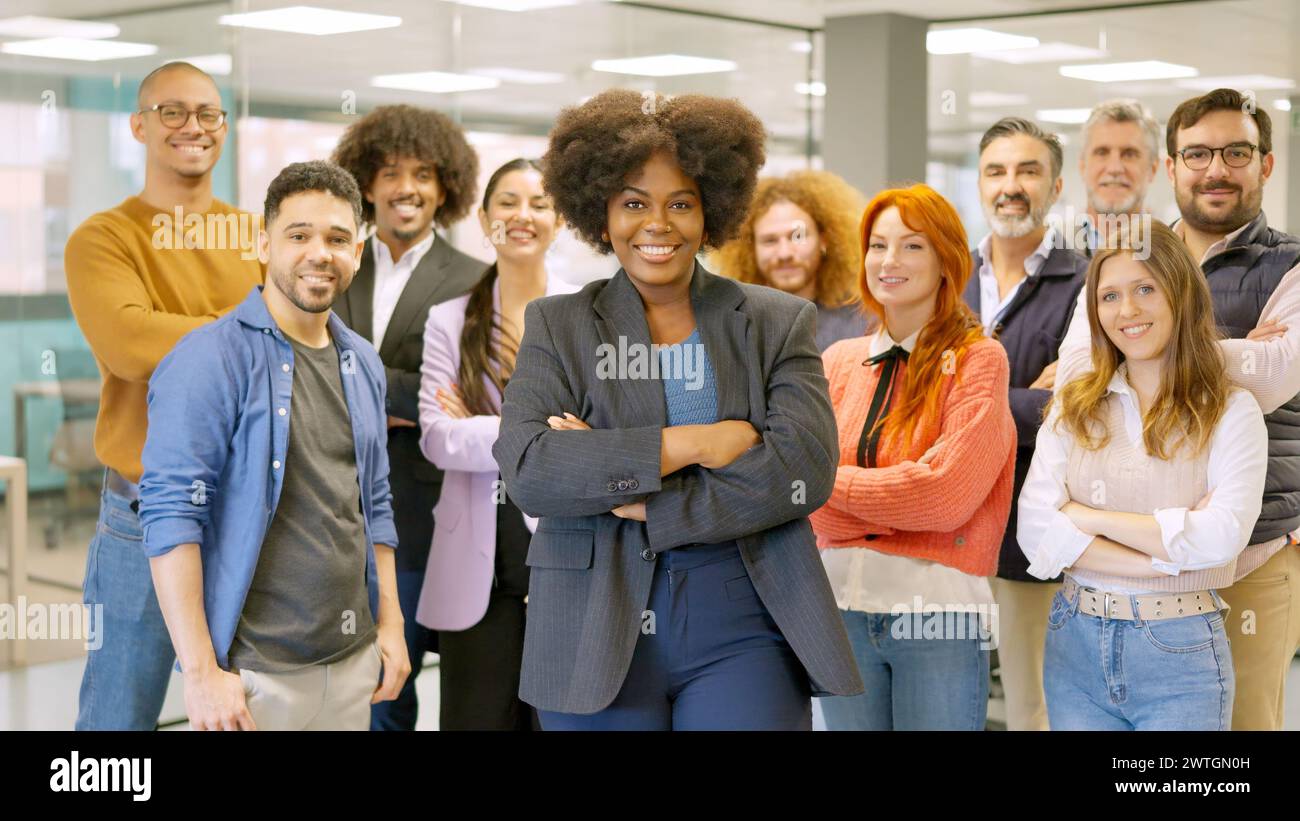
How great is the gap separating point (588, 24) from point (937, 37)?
1.90 meters

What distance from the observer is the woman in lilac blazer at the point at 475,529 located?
342 cm

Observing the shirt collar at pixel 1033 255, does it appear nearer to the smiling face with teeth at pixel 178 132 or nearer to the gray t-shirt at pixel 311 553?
the gray t-shirt at pixel 311 553

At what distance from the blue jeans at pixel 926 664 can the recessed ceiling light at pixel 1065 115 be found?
373 cm

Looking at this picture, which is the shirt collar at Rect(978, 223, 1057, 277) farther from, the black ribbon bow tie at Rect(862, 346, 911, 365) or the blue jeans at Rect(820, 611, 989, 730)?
the blue jeans at Rect(820, 611, 989, 730)

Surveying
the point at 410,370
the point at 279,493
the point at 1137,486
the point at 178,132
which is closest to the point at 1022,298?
the point at 1137,486

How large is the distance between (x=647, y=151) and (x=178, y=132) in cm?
149

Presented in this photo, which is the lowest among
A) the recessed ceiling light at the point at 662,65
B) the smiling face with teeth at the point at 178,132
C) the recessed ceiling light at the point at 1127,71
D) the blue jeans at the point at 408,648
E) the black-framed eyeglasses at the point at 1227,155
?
the blue jeans at the point at 408,648

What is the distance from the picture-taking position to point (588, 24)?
239 inches

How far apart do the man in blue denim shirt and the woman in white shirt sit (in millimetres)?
1516

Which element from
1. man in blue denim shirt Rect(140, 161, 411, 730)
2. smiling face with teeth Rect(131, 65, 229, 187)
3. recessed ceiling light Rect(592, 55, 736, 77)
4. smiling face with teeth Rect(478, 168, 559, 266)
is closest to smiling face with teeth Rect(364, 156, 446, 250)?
smiling face with teeth Rect(478, 168, 559, 266)

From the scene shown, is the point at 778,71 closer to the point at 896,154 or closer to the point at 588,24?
the point at 896,154

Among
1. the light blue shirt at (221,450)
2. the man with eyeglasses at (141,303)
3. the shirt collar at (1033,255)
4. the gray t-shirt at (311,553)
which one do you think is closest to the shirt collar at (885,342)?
the shirt collar at (1033,255)

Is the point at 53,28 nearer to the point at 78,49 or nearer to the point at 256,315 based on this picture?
the point at 78,49
